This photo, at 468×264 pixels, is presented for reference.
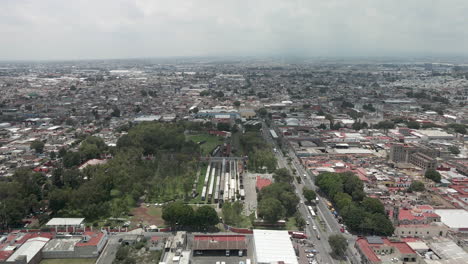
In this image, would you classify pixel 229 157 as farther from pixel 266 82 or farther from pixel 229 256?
pixel 266 82

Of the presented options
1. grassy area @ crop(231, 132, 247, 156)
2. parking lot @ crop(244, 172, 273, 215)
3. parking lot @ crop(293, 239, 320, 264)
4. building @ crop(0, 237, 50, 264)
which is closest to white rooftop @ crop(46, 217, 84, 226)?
building @ crop(0, 237, 50, 264)

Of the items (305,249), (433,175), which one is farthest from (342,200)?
(433,175)

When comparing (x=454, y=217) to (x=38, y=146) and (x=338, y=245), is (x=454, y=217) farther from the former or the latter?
(x=38, y=146)

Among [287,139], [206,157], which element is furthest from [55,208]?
[287,139]

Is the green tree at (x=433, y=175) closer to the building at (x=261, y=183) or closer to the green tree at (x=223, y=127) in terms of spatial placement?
the building at (x=261, y=183)

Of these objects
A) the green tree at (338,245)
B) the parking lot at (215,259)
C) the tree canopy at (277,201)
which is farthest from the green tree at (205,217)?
the green tree at (338,245)

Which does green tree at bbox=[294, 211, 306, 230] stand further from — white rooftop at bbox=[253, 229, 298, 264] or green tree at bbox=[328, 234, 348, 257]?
green tree at bbox=[328, 234, 348, 257]
